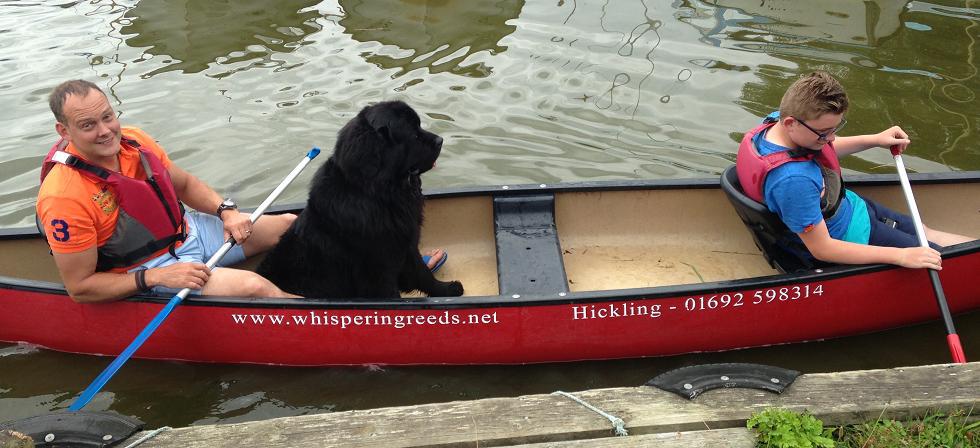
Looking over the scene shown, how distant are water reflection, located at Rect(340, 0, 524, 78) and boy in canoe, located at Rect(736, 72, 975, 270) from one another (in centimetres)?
453

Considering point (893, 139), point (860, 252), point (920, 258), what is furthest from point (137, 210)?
point (893, 139)

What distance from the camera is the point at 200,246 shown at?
413 centimetres

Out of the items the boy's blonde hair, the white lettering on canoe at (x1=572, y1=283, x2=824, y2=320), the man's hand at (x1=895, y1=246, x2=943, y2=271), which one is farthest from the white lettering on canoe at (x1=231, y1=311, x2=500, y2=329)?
the man's hand at (x1=895, y1=246, x2=943, y2=271)

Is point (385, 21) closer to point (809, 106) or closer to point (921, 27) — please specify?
point (921, 27)

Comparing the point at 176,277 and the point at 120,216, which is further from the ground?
the point at 120,216

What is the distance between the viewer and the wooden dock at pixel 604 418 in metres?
2.50

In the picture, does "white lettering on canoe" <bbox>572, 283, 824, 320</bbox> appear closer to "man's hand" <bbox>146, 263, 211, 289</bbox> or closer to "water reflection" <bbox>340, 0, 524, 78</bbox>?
"man's hand" <bbox>146, 263, 211, 289</bbox>

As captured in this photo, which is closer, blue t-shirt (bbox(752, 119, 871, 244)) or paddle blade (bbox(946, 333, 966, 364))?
paddle blade (bbox(946, 333, 966, 364))

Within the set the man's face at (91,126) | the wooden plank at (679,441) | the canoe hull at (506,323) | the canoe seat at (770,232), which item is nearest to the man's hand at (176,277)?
the canoe hull at (506,323)

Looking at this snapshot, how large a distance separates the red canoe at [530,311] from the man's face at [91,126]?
0.75 m

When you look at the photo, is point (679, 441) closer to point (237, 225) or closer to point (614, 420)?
point (614, 420)

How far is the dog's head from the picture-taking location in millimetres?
3371

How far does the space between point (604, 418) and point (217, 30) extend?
27.1 feet

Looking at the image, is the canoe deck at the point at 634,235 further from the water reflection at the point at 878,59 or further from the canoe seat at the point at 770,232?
the water reflection at the point at 878,59
